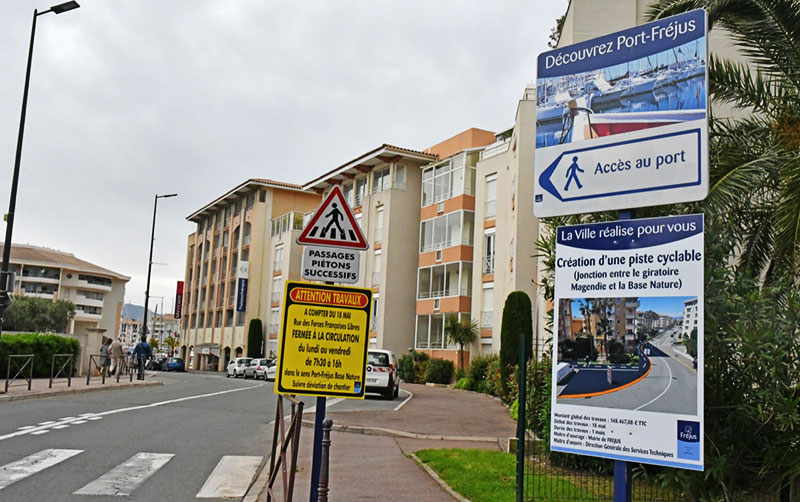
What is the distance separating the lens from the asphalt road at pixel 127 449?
8688 mm

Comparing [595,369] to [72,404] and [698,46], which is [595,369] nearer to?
[698,46]

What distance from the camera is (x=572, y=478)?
8.77 metres

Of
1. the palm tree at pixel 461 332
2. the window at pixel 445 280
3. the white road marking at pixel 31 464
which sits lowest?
the white road marking at pixel 31 464

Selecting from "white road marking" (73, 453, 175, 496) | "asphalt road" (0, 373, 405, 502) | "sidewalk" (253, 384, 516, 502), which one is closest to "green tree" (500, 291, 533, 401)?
"sidewalk" (253, 384, 516, 502)

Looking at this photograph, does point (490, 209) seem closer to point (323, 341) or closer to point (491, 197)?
point (491, 197)

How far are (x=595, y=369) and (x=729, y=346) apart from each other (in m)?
1.62

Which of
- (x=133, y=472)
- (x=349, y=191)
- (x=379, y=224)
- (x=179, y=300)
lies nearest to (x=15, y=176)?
(x=133, y=472)

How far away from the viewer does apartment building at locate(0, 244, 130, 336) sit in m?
106

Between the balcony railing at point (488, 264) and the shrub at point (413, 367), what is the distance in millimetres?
6273

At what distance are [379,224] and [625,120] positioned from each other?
45.0 metres

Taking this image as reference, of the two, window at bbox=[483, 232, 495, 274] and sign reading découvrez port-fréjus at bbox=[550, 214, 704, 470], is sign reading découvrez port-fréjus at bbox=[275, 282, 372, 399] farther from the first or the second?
window at bbox=[483, 232, 495, 274]

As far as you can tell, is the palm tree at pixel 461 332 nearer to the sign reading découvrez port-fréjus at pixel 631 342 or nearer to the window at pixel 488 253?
the window at pixel 488 253

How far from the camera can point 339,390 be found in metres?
6.52

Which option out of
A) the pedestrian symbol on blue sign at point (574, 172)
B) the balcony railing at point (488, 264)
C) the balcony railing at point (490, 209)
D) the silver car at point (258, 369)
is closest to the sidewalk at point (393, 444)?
the pedestrian symbol on blue sign at point (574, 172)
